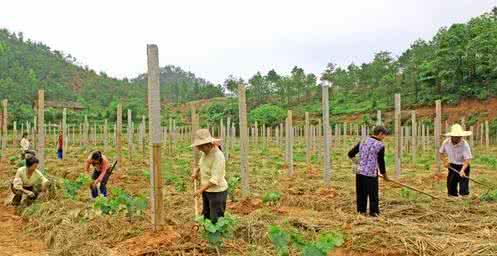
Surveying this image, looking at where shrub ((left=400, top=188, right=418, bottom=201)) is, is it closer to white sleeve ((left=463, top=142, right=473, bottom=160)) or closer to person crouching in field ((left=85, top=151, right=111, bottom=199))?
white sleeve ((left=463, top=142, right=473, bottom=160))

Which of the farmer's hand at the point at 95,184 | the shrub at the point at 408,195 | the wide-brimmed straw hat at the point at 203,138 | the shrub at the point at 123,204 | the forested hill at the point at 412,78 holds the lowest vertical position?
the shrub at the point at 408,195

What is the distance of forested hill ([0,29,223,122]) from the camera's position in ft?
177

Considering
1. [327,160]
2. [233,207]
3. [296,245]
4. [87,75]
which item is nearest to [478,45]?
[327,160]

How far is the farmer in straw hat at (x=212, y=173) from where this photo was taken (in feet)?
17.8

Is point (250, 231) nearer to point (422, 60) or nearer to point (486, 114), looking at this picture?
point (486, 114)

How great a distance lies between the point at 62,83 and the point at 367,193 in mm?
69858

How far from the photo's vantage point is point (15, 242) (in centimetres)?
653

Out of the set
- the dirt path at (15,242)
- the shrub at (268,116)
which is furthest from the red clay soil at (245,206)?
the shrub at (268,116)

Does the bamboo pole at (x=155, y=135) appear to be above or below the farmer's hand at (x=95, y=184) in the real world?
above

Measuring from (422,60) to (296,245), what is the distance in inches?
1667

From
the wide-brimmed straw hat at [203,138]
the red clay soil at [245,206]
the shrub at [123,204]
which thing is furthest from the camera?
the red clay soil at [245,206]

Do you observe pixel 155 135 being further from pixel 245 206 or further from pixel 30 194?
pixel 30 194

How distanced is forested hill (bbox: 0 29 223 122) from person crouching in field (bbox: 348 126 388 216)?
4190 centimetres

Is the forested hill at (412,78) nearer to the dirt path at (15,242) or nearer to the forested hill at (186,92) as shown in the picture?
the forested hill at (186,92)
